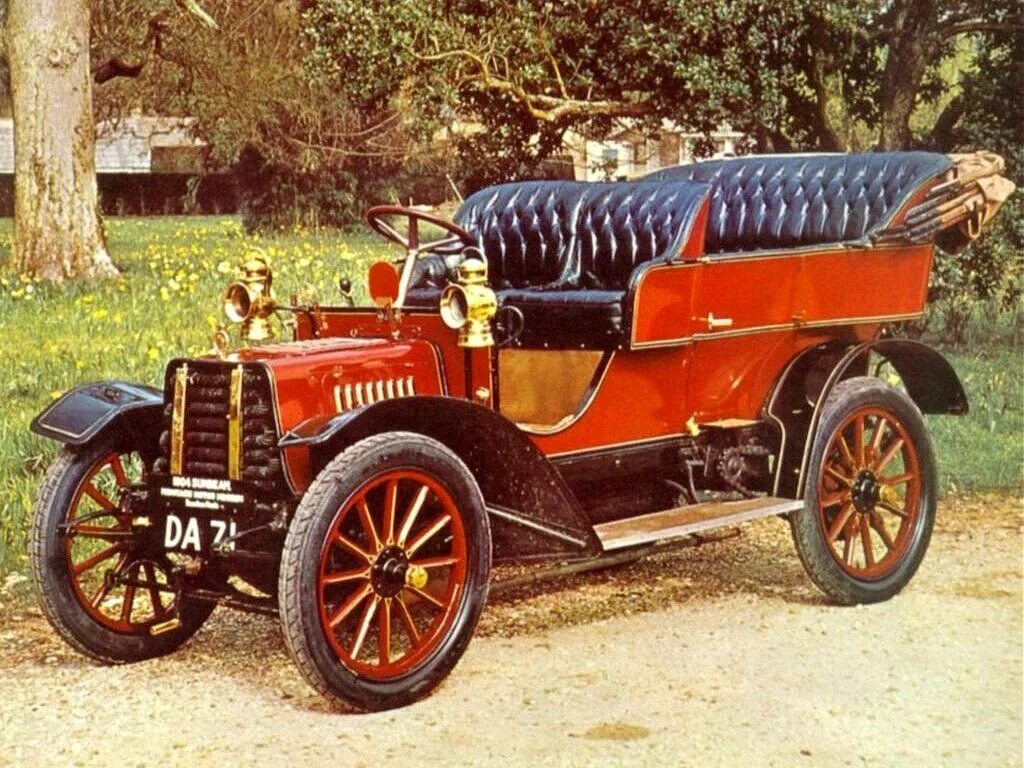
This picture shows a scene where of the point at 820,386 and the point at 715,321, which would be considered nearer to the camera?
the point at 715,321

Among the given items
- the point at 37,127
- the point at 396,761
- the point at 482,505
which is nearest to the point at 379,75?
the point at 37,127

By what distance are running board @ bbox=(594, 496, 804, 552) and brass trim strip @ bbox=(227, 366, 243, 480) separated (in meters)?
1.15

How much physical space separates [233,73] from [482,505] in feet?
37.4

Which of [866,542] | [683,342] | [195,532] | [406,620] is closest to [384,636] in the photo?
[406,620]

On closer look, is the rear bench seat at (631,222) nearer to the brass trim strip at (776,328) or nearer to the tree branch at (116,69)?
the brass trim strip at (776,328)

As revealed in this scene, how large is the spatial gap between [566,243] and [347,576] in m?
2.29

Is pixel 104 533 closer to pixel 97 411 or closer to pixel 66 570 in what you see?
pixel 66 570

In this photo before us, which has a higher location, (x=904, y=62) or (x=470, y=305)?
(x=904, y=62)

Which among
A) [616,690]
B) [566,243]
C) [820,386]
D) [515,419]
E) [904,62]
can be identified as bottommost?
[616,690]

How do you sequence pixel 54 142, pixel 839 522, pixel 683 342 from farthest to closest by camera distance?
1. pixel 54 142
2. pixel 839 522
3. pixel 683 342

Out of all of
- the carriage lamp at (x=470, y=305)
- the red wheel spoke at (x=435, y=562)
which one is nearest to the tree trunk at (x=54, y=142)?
the carriage lamp at (x=470, y=305)

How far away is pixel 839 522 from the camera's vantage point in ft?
20.2

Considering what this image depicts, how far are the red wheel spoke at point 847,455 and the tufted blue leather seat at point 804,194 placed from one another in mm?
948

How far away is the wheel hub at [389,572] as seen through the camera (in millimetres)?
4816
